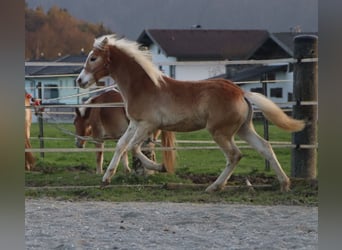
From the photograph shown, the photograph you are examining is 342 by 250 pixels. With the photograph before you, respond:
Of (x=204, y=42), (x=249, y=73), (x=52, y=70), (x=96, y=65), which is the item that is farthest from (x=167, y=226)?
(x=204, y=42)

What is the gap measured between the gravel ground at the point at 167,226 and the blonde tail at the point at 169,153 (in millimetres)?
1295

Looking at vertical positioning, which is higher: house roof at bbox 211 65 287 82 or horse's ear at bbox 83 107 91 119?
house roof at bbox 211 65 287 82

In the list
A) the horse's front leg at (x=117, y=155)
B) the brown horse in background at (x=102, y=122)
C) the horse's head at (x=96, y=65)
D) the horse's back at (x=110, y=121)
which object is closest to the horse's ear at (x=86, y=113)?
the brown horse in background at (x=102, y=122)

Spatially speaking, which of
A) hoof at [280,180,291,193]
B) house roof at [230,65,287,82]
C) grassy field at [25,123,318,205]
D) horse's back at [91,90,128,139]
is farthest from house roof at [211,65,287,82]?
hoof at [280,180,291,193]

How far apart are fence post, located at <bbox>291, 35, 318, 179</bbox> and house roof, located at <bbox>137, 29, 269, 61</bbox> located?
1609cm

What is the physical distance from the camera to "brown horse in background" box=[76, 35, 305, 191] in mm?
4977

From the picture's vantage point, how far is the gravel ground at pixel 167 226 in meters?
2.78

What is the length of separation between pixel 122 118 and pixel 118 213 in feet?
10.8

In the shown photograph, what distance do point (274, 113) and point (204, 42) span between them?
768 inches

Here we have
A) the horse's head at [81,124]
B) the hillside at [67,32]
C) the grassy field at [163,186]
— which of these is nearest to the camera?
the grassy field at [163,186]

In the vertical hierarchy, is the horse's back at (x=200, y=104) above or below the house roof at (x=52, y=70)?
below

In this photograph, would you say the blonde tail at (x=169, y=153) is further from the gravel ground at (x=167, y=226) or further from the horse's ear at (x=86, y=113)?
the horse's ear at (x=86, y=113)

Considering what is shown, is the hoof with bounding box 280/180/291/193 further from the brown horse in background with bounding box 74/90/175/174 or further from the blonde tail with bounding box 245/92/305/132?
the brown horse in background with bounding box 74/90/175/174
